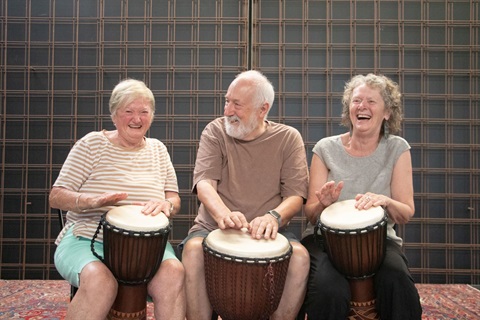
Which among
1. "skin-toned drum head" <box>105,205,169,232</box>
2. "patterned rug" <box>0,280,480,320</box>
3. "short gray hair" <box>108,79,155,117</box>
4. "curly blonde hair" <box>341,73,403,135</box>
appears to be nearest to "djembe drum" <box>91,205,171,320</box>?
"skin-toned drum head" <box>105,205,169,232</box>

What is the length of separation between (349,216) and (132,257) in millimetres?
947

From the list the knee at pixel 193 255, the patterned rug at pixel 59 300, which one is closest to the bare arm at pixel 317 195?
the knee at pixel 193 255

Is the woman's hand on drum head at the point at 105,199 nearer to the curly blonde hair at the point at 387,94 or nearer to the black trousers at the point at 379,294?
the black trousers at the point at 379,294

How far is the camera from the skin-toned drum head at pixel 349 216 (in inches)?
79.0

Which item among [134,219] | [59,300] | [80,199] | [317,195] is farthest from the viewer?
[59,300]

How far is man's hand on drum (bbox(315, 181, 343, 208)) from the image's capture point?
215cm

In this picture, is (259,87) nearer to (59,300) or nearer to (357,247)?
(357,247)

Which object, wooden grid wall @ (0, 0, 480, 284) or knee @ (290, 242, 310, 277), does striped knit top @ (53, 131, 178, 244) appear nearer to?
knee @ (290, 242, 310, 277)

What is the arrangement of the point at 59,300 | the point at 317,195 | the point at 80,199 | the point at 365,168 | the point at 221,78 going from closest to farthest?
the point at 80,199 → the point at 317,195 → the point at 365,168 → the point at 59,300 → the point at 221,78

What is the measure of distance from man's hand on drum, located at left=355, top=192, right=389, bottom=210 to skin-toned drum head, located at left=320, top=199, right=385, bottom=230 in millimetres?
21

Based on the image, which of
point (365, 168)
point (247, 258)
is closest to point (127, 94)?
point (247, 258)

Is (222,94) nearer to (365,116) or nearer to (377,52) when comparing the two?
(377,52)

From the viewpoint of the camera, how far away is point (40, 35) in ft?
12.7

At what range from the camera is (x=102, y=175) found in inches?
89.3
